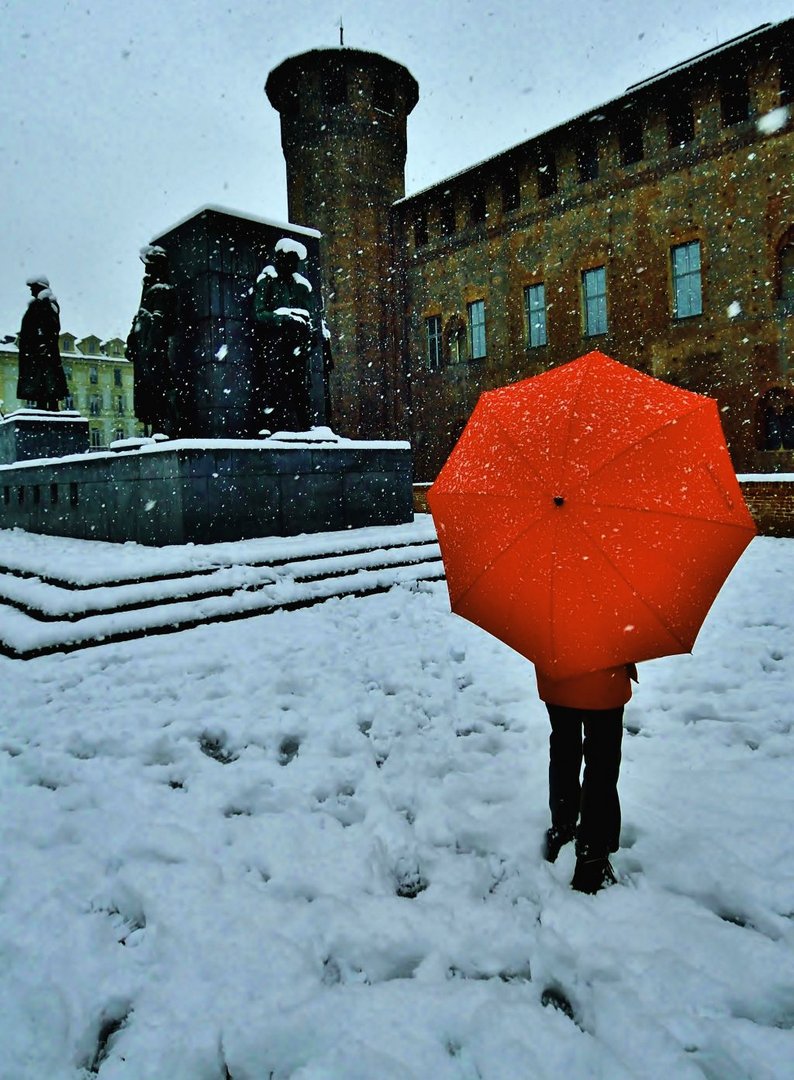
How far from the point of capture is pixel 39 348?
1280 centimetres

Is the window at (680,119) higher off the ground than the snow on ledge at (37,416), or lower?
higher

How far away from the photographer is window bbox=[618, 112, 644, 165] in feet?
66.6

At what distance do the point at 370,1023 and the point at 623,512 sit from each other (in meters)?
1.30

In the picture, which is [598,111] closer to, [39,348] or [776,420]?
[776,420]

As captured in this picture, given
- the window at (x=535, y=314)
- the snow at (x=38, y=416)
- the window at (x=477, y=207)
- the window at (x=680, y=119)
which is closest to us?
the snow at (x=38, y=416)

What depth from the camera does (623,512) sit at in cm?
143

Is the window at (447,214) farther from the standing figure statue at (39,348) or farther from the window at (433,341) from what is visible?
the standing figure statue at (39,348)

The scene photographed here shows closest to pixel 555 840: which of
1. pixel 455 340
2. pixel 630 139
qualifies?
pixel 630 139

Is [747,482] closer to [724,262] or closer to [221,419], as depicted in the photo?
[221,419]

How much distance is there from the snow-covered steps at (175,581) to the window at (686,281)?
52.3 ft

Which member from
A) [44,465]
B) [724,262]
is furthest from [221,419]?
[724,262]

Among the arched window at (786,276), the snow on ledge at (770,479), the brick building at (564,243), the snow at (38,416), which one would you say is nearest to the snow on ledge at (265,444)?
the snow at (38,416)

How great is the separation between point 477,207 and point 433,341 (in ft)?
17.0

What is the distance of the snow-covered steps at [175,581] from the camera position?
4.99m
